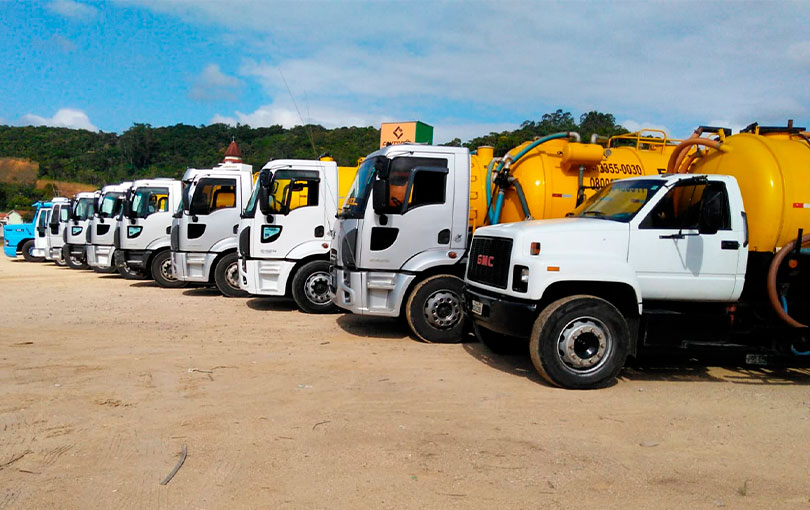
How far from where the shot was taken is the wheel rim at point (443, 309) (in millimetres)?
8594

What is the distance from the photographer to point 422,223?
8.73 meters

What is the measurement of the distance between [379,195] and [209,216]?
20.6 feet

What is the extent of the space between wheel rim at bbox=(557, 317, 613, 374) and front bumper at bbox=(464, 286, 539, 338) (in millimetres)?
360

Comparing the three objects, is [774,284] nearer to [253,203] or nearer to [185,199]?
[253,203]

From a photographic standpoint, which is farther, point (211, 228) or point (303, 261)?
point (211, 228)

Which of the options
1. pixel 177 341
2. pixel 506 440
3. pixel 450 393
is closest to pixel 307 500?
pixel 506 440

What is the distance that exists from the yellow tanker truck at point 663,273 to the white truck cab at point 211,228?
7.62 metres

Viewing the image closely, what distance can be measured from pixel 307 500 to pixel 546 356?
3.17 m

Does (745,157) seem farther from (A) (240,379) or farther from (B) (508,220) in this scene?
(A) (240,379)

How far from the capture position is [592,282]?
645 centimetres

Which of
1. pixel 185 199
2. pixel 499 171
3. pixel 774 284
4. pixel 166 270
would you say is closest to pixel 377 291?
pixel 499 171

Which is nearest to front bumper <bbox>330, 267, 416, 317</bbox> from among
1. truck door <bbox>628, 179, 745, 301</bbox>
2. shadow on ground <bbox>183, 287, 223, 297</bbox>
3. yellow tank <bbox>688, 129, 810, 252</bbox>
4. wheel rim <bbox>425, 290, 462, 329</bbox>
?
wheel rim <bbox>425, 290, 462, 329</bbox>

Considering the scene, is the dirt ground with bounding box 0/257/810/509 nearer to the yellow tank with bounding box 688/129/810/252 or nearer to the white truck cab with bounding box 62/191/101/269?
the yellow tank with bounding box 688/129/810/252

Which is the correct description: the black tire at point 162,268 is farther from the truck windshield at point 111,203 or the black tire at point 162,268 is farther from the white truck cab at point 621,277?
the white truck cab at point 621,277
